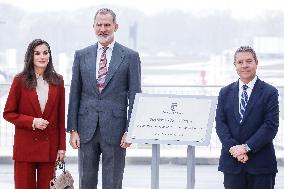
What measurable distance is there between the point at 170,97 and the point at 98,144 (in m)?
0.50

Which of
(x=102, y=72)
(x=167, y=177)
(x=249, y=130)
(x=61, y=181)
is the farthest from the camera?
(x=167, y=177)

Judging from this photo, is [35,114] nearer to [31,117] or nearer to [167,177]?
[31,117]

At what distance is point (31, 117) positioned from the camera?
120 inches

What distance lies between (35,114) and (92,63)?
418 millimetres

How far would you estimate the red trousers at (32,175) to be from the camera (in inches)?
122

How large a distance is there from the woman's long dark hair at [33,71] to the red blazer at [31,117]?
30 mm

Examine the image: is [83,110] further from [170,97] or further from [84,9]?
[84,9]

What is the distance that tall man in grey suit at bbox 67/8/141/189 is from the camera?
319 cm

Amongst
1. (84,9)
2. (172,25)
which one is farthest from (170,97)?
(84,9)

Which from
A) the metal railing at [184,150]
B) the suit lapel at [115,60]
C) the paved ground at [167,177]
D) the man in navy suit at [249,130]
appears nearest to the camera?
the man in navy suit at [249,130]

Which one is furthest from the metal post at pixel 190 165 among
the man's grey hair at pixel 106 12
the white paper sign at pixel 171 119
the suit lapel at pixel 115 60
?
the man's grey hair at pixel 106 12

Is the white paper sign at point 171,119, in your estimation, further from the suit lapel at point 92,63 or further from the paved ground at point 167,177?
the paved ground at point 167,177

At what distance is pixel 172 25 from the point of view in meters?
29.8

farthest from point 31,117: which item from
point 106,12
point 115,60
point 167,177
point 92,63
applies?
point 167,177
